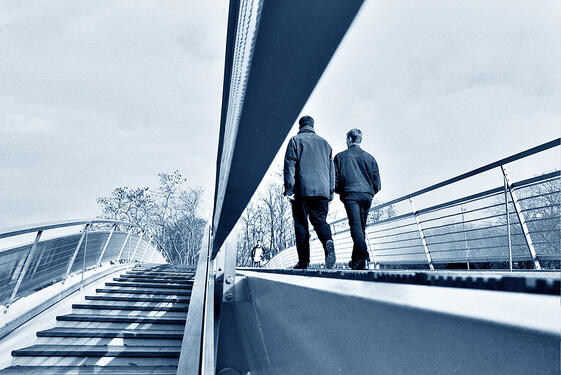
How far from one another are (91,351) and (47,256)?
1786mm

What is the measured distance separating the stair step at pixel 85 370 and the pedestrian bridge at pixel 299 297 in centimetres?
2

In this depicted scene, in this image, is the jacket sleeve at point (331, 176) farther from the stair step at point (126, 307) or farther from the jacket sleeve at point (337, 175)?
the stair step at point (126, 307)

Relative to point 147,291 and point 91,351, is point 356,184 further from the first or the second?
point 147,291

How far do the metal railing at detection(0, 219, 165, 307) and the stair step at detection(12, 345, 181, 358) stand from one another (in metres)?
0.78

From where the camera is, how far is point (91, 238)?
779 cm

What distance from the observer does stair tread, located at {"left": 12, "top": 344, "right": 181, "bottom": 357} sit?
16.0 ft

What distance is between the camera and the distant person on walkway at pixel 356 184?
423 cm

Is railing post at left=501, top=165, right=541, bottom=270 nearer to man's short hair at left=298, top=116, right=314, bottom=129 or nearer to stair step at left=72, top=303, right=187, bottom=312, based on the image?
man's short hair at left=298, top=116, right=314, bottom=129

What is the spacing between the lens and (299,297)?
1.72 meters

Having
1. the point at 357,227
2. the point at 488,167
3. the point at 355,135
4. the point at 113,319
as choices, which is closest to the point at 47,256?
the point at 113,319

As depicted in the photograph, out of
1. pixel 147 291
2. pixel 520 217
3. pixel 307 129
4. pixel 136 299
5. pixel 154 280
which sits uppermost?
pixel 307 129

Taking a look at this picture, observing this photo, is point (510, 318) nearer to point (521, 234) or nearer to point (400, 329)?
point (400, 329)

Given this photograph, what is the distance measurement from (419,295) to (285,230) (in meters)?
28.5

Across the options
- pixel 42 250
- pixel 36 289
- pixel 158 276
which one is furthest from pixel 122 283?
pixel 42 250
